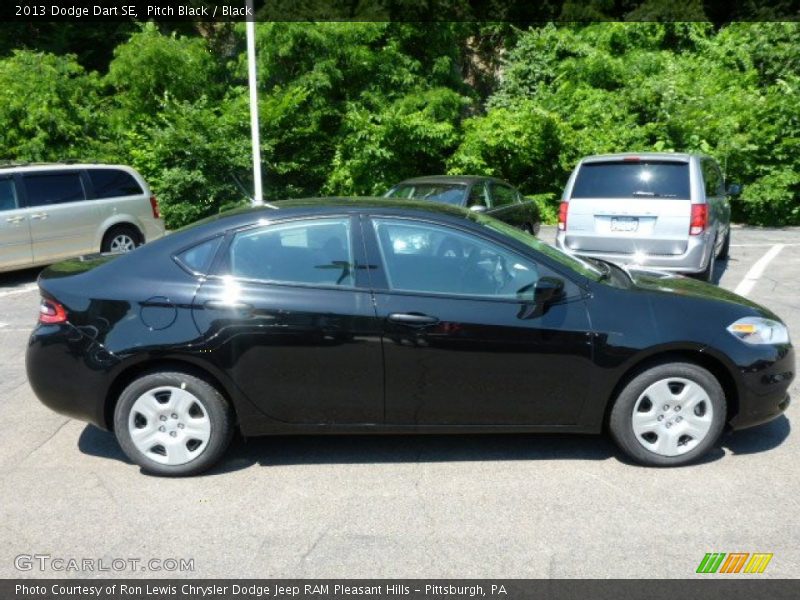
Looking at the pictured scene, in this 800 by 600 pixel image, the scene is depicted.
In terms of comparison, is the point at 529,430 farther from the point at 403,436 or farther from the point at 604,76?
the point at 604,76

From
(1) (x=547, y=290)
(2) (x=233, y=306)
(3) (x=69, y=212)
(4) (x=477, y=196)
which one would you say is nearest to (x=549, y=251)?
(1) (x=547, y=290)

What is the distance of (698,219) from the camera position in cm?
836

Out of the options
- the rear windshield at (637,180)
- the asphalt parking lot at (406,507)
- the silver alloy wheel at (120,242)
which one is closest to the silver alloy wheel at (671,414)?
the asphalt parking lot at (406,507)

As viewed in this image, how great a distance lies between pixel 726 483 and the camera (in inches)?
168

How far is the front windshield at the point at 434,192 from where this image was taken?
10852 millimetres

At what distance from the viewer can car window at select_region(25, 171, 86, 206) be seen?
10836 millimetres

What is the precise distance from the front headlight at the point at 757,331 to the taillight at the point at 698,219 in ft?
12.9

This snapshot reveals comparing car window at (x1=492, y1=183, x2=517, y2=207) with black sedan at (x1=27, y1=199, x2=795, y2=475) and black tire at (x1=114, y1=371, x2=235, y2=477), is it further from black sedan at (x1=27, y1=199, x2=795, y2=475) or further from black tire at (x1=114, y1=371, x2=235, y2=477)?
black tire at (x1=114, y1=371, x2=235, y2=477)

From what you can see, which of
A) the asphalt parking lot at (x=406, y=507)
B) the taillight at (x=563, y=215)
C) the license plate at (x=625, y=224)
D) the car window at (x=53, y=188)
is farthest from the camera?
the car window at (x=53, y=188)

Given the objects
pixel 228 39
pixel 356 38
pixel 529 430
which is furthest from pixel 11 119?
pixel 529 430

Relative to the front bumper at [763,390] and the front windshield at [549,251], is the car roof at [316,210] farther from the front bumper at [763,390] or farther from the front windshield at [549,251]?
the front bumper at [763,390]

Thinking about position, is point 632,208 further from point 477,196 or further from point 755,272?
point 755,272

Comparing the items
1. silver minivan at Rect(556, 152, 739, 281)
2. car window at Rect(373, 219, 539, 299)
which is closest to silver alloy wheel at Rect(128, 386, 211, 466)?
car window at Rect(373, 219, 539, 299)
